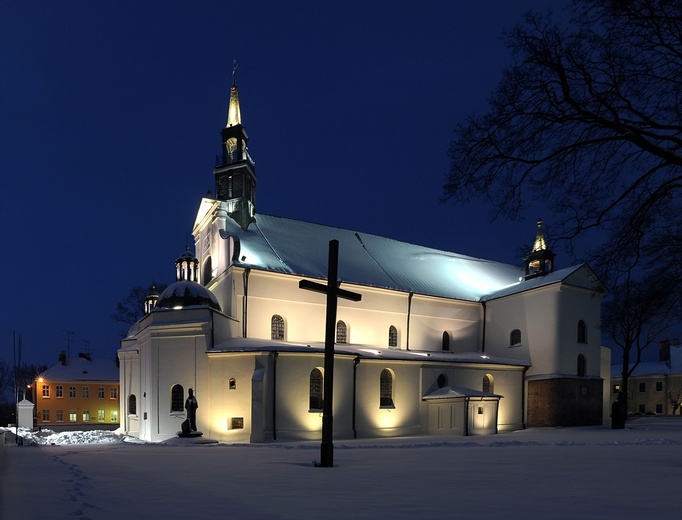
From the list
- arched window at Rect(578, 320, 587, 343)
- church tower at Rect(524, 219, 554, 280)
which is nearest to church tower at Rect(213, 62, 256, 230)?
church tower at Rect(524, 219, 554, 280)

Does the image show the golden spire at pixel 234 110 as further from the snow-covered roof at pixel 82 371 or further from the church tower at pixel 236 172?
the snow-covered roof at pixel 82 371

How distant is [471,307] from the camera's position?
4047 cm

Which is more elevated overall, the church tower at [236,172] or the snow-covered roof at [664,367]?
the church tower at [236,172]

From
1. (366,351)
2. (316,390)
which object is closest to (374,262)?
(366,351)

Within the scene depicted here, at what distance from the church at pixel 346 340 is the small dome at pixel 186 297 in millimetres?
82

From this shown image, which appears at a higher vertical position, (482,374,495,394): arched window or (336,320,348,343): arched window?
(336,320,348,343): arched window

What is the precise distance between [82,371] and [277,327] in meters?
44.8

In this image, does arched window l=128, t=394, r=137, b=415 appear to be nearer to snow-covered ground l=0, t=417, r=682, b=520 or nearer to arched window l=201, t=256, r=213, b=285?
arched window l=201, t=256, r=213, b=285

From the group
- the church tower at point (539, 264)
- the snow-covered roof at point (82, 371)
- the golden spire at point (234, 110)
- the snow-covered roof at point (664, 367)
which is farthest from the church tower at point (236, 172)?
the snow-covered roof at point (664, 367)

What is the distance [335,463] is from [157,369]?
62.1ft

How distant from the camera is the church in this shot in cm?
2847

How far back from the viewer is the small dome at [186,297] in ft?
98.0

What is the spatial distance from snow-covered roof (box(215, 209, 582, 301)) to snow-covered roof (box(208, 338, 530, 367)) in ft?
13.0

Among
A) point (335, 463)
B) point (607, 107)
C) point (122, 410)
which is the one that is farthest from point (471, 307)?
point (607, 107)
